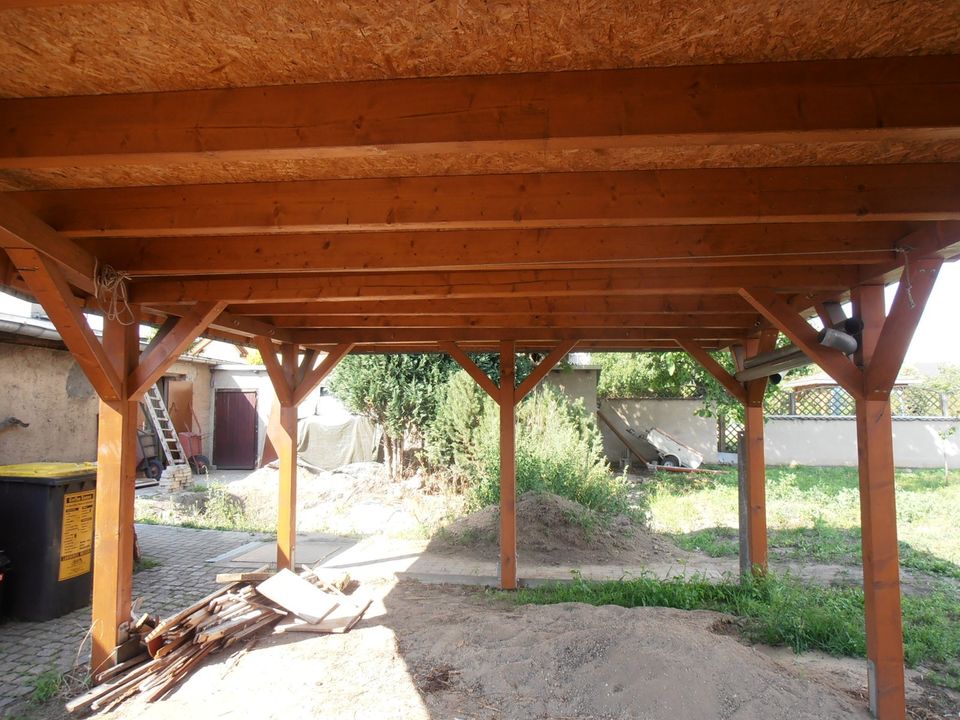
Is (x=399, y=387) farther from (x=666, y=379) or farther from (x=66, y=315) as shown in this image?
(x=66, y=315)

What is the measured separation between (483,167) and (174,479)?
10.9 meters

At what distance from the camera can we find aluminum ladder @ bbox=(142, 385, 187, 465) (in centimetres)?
1177

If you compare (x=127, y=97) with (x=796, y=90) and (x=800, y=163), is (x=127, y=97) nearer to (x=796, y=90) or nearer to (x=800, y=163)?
(x=796, y=90)

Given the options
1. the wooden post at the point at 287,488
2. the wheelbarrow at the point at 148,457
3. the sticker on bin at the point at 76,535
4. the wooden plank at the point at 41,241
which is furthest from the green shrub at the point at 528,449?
the wooden plank at the point at 41,241

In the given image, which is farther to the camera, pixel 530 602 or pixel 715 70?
pixel 530 602

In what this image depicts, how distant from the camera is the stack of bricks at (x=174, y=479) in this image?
10953mm

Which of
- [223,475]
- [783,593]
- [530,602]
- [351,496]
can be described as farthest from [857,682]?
[223,475]

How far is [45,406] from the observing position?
7.72 m

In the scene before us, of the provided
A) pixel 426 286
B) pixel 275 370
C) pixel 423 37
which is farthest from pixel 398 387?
pixel 423 37

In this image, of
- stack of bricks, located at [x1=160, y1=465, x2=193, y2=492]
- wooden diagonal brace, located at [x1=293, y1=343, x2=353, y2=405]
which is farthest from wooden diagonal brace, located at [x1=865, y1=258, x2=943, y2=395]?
stack of bricks, located at [x1=160, y1=465, x2=193, y2=492]

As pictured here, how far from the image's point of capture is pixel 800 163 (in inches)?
97.9

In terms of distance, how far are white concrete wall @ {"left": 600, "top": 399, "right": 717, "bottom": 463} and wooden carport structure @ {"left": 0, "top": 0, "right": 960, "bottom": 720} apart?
11.0m

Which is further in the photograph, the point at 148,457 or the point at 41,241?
the point at 148,457

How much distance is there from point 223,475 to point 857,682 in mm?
13243
